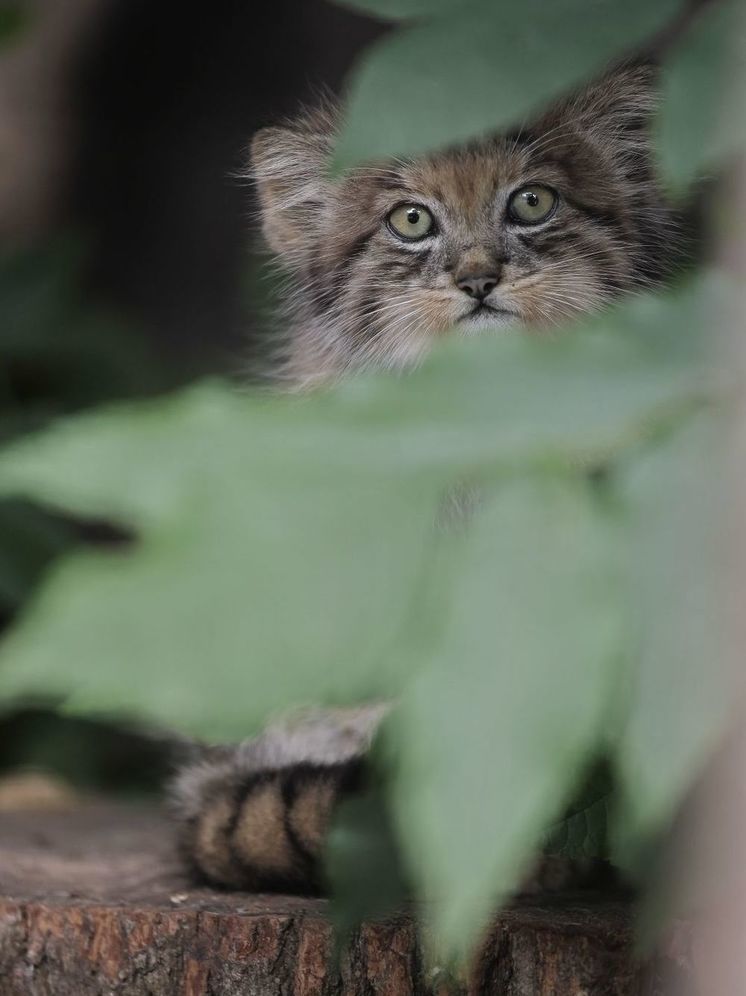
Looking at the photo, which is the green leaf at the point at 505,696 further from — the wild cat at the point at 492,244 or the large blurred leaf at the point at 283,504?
the wild cat at the point at 492,244

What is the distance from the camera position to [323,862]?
1960mm

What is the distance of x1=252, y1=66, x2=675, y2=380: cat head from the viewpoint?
2264mm

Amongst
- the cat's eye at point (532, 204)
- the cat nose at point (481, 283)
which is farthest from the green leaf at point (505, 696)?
the cat's eye at point (532, 204)

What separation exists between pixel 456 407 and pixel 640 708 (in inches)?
8.8

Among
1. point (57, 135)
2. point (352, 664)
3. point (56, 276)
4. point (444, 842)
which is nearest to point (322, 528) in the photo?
point (352, 664)

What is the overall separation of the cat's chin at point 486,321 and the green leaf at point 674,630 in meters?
1.43

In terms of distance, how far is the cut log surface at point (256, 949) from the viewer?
1762mm

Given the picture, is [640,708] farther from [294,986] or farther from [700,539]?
[294,986]

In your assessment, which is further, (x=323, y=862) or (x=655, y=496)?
(x=323, y=862)

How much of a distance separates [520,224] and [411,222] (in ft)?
0.68

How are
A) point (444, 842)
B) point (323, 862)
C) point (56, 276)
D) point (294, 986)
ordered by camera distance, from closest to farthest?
point (444, 842) → point (294, 986) → point (323, 862) → point (56, 276)

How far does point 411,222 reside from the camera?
7.89 ft

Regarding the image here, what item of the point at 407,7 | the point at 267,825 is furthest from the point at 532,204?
the point at 407,7

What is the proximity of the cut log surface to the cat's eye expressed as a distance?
3.77 ft
